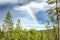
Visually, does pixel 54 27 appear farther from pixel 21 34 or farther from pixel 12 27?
pixel 12 27

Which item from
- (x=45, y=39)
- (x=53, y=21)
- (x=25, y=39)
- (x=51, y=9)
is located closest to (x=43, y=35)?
(x=45, y=39)

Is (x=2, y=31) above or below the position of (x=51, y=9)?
below

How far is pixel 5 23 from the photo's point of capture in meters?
27.2

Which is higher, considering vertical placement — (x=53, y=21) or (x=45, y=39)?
(x=53, y=21)

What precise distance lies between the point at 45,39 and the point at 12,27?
191 inches

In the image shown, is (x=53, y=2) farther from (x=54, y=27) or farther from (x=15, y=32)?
(x=15, y=32)

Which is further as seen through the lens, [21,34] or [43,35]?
[43,35]

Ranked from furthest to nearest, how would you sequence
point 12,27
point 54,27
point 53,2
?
point 12,27 → point 54,27 → point 53,2

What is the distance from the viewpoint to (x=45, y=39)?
25.7 m

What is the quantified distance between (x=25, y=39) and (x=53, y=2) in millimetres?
9081

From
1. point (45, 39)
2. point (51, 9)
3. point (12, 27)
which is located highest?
point (51, 9)

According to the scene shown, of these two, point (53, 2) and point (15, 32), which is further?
point (15, 32)

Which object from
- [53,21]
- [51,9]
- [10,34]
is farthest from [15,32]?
[51,9]

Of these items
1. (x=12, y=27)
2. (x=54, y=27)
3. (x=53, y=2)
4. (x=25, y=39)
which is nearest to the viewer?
(x=53, y=2)
